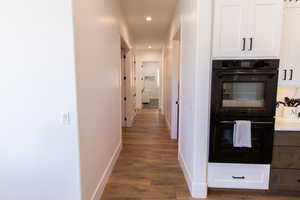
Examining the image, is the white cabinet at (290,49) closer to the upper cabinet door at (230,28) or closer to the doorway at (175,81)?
the upper cabinet door at (230,28)

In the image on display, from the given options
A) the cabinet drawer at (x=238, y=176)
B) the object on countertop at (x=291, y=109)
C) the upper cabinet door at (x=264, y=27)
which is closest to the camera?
the upper cabinet door at (x=264, y=27)

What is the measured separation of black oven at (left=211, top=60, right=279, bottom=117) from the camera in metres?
2.00

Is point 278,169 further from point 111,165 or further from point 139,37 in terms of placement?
point 139,37

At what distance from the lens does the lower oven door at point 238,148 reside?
2.07 m

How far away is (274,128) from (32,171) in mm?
2558

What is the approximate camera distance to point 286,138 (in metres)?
2.11

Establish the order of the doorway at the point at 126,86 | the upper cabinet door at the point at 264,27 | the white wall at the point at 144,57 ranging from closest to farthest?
the upper cabinet door at the point at 264,27 < the doorway at the point at 126,86 < the white wall at the point at 144,57

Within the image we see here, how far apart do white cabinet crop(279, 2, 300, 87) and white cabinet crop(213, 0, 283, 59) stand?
399mm

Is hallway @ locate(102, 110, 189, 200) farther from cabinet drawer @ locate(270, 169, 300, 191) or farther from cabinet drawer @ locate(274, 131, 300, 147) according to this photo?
cabinet drawer @ locate(274, 131, 300, 147)

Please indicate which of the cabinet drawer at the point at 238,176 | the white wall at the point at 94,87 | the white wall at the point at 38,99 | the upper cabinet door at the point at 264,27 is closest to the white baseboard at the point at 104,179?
the white wall at the point at 94,87

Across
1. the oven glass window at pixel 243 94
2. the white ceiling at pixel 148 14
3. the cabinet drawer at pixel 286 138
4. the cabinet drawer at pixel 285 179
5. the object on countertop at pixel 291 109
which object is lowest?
the cabinet drawer at pixel 285 179

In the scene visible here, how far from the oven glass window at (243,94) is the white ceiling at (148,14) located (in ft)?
7.06

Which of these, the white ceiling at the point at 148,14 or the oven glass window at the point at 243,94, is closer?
the oven glass window at the point at 243,94

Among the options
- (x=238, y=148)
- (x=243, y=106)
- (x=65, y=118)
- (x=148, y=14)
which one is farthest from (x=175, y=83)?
(x=65, y=118)
